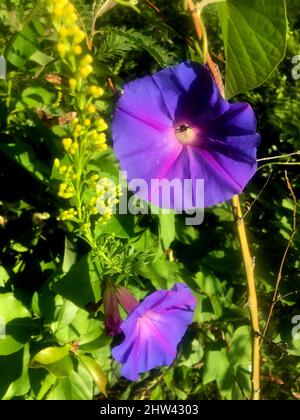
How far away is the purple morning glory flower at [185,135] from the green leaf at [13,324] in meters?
0.50

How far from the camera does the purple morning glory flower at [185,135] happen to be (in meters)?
0.86

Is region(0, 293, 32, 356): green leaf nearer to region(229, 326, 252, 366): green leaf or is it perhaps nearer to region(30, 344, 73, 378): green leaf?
region(30, 344, 73, 378): green leaf

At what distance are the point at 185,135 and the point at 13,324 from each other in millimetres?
621

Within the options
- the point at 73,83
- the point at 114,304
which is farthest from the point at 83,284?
the point at 73,83

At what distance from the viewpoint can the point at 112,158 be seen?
1172mm

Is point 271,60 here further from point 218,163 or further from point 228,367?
point 228,367

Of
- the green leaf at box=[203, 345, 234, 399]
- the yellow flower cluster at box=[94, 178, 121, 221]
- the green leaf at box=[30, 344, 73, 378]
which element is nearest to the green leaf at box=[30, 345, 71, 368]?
the green leaf at box=[30, 344, 73, 378]

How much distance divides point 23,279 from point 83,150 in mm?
673

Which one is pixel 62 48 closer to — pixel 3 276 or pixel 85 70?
pixel 85 70

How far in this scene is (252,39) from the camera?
740 millimetres

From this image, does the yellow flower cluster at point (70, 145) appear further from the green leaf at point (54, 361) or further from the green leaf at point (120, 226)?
the green leaf at point (54, 361)

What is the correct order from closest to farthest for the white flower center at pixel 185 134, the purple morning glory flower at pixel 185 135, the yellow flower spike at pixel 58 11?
the yellow flower spike at pixel 58 11
the purple morning glory flower at pixel 185 135
the white flower center at pixel 185 134

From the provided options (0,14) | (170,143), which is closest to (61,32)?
(170,143)

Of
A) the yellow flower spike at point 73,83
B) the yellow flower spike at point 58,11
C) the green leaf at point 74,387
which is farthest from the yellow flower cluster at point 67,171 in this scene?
the green leaf at point 74,387
